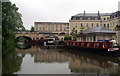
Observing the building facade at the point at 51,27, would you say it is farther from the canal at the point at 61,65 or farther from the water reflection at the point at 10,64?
the canal at the point at 61,65

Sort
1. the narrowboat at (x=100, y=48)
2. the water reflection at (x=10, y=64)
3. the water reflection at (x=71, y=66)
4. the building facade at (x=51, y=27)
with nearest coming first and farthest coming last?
the water reflection at (x=71, y=66)
the water reflection at (x=10, y=64)
the narrowboat at (x=100, y=48)
the building facade at (x=51, y=27)

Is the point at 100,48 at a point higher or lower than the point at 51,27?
lower

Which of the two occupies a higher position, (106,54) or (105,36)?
(105,36)

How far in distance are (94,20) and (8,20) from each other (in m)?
40.7

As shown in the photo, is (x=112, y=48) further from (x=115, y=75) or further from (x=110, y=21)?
(x=110, y=21)

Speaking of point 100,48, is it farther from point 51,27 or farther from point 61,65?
point 51,27

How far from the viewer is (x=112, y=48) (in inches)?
643

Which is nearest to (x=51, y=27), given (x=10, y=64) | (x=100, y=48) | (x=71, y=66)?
(x=100, y=48)

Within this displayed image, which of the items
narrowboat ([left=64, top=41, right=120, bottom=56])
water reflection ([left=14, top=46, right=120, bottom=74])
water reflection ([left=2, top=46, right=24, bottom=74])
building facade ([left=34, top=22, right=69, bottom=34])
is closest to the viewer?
water reflection ([left=14, top=46, right=120, bottom=74])

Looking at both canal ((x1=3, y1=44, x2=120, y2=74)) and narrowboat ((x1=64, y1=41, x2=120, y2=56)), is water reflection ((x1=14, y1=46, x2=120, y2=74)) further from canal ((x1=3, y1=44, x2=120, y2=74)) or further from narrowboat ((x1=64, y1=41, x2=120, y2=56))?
narrowboat ((x1=64, y1=41, x2=120, y2=56))

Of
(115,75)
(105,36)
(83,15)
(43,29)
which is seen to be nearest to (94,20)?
(83,15)

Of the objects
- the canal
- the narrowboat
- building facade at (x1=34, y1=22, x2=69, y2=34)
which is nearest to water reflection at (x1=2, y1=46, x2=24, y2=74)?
the canal

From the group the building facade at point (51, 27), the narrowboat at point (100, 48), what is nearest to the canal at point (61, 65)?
the narrowboat at point (100, 48)

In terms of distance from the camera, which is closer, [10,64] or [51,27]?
[10,64]
